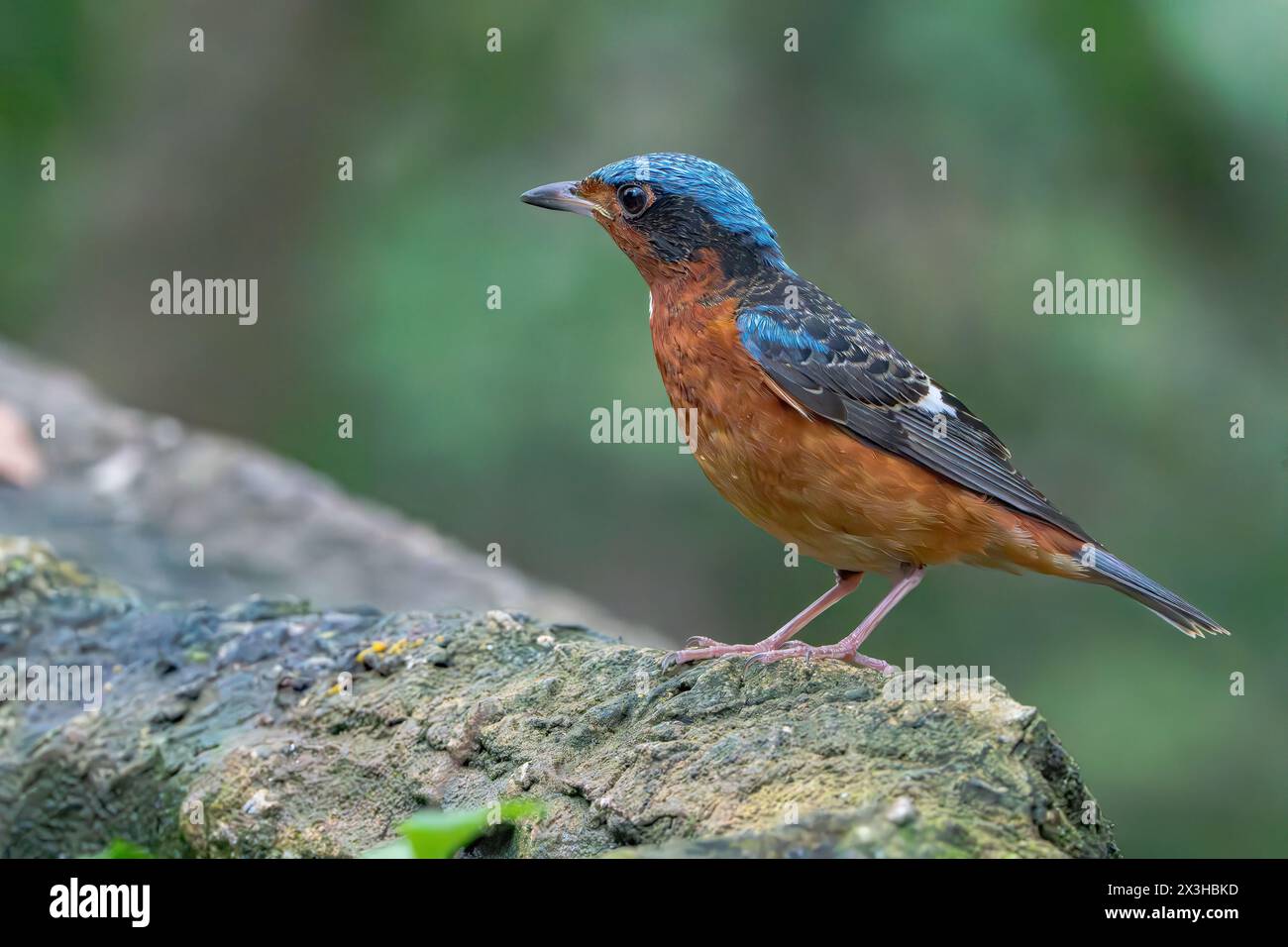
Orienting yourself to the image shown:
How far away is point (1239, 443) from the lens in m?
7.66

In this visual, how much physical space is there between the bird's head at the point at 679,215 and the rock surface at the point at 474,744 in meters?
1.44

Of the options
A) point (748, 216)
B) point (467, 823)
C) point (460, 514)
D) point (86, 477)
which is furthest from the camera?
point (460, 514)

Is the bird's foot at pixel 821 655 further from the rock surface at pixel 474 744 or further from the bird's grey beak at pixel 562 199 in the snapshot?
the bird's grey beak at pixel 562 199

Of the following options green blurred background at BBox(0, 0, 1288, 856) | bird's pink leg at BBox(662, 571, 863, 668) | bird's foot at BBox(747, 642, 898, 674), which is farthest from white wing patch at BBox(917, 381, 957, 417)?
green blurred background at BBox(0, 0, 1288, 856)

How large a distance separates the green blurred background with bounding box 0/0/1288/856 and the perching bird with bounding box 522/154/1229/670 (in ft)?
8.24

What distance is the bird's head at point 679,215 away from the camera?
190 inches

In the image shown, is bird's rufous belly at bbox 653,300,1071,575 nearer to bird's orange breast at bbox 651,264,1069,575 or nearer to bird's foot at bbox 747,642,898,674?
bird's orange breast at bbox 651,264,1069,575

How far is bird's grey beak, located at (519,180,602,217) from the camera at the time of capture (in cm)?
498

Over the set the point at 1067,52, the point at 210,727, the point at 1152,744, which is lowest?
the point at 1152,744

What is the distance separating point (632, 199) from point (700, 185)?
0.26 metres

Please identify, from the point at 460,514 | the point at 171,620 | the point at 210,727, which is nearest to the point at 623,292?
the point at 460,514

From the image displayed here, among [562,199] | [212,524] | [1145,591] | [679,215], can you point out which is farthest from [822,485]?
[212,524]
